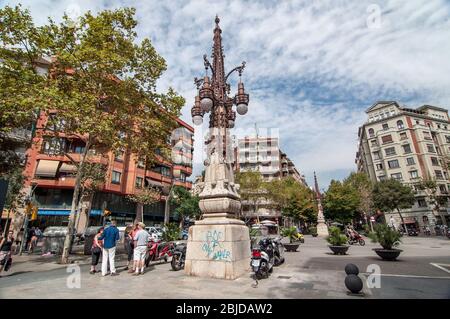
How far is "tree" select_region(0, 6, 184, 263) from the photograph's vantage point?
34.5 feet

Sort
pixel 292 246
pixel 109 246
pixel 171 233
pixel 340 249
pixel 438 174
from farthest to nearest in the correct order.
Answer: pixel 438 174 < pixel 292 246 < pixel 171 233 < pixel 340 249 < pixel 109 246

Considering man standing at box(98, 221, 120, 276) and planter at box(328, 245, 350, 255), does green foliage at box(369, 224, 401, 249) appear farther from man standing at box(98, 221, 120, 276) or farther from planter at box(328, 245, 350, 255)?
man standing at box(98, 221, 120, 276)

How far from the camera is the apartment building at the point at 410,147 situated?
40281 millimetres

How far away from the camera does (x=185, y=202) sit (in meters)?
38.7

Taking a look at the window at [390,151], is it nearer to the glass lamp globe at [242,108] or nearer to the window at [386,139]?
the window at [386,139]

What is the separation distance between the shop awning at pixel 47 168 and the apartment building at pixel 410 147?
5182 centimetres

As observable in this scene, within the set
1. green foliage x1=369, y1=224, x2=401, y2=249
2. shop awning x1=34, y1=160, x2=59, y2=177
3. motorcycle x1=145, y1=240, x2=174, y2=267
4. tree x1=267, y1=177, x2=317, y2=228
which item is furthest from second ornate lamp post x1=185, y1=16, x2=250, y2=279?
tree x1=267, y1=177, x2=317, y2=228

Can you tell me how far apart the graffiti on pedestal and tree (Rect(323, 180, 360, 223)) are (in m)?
38.5

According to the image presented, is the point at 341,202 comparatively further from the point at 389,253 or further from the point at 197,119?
the point at 197,119

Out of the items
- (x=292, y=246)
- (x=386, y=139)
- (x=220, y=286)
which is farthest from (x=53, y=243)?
(x=386, y=139)

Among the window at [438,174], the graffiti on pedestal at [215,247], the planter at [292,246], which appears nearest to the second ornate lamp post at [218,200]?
the graffiti on pedestal at [215,247]

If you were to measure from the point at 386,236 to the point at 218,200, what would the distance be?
26.6ft
